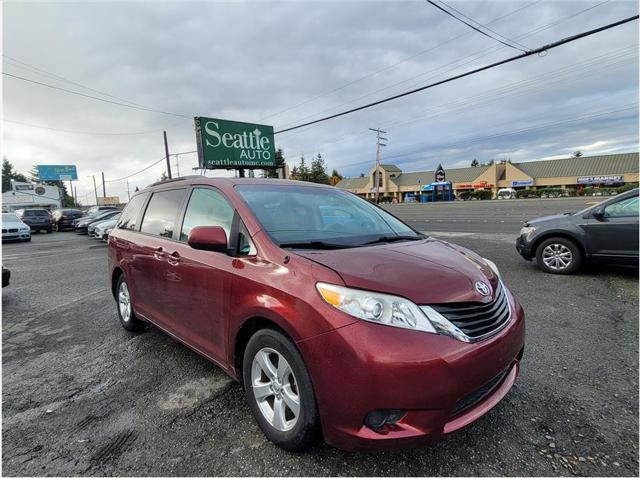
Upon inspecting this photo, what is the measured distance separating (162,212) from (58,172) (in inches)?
2640

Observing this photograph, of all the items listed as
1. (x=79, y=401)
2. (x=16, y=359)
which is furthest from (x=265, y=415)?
(x=16, y=359)

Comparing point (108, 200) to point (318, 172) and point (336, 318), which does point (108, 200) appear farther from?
point (336, 318)

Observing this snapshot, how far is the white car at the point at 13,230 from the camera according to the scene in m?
17.7

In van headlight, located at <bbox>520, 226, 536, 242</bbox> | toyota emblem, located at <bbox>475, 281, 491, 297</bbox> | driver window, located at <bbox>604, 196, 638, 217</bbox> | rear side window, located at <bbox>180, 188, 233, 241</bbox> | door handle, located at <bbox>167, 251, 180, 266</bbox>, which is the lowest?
van headlight, located at <bbox>520, 226, 536, 242</bbox>

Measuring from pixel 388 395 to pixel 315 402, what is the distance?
1.40 feet

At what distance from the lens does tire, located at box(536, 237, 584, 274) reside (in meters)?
6.27

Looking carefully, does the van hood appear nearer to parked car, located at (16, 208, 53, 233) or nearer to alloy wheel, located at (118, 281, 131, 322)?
alloy wheel, located at (118, 281, 131, 322)

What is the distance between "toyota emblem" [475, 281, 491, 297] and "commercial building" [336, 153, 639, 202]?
6361 cm

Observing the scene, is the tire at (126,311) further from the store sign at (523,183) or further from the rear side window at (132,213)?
the store sign at (523,183)

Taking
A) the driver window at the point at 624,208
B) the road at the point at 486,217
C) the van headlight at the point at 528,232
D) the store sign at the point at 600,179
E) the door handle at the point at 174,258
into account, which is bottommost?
the road at the point at 486,217

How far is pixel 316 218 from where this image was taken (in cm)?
297

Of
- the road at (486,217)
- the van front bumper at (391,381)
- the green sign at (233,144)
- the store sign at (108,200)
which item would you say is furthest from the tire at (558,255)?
the store sign at (108,200)

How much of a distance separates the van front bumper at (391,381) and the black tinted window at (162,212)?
216 centimetres

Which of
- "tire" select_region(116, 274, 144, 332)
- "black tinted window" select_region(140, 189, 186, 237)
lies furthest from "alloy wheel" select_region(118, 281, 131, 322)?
"black tinted window" select_region(140, 189, 186, 237)
